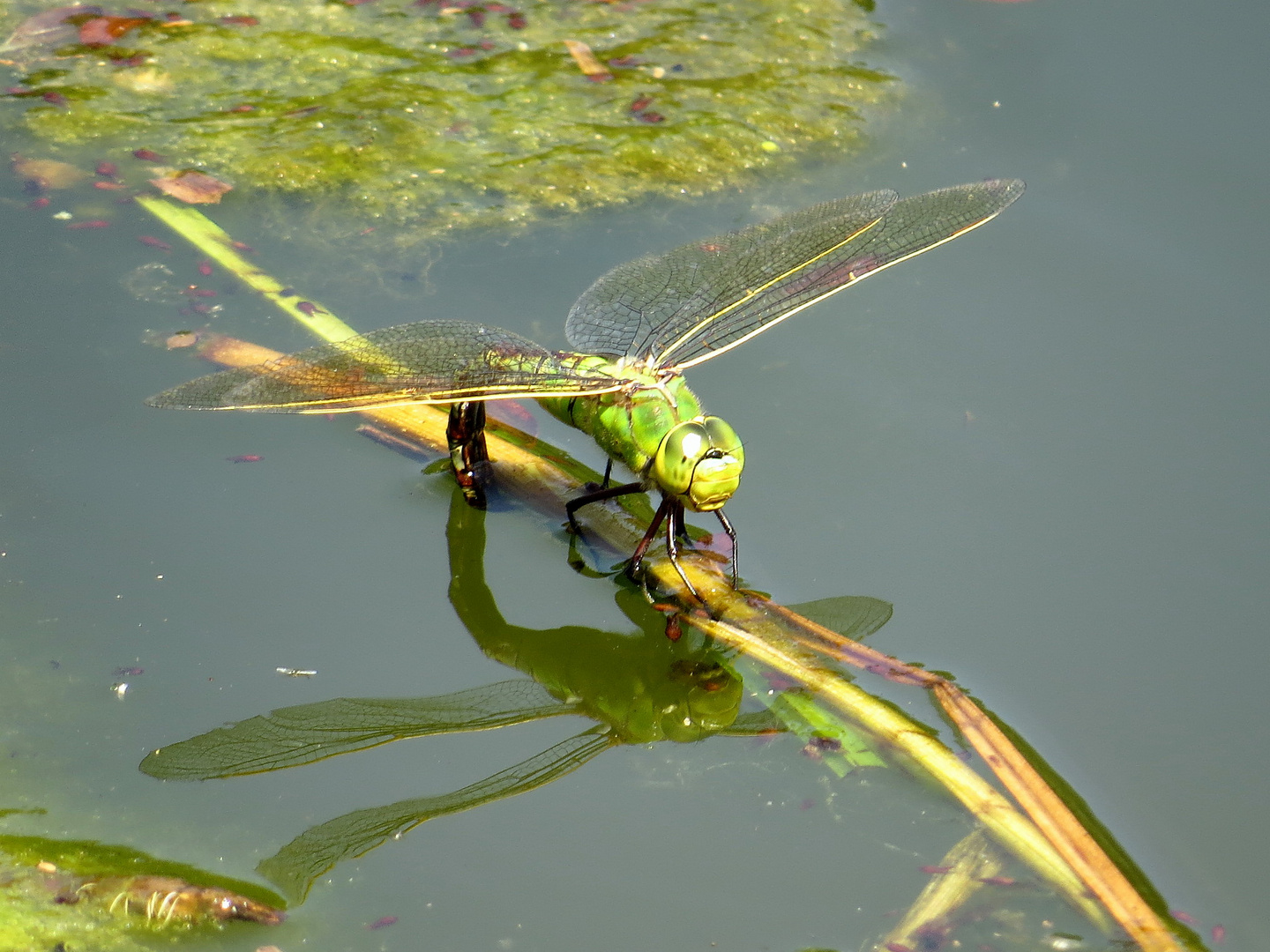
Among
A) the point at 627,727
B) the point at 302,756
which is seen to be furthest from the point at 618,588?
the point at 302,756

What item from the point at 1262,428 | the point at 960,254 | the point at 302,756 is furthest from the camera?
the point at 960,254

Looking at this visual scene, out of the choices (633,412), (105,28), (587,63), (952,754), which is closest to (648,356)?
(633,412)

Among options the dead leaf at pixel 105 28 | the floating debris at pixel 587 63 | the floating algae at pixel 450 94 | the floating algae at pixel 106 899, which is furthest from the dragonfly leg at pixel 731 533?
the dead leaf at pixel 105 28

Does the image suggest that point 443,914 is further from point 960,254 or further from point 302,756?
point 960,254

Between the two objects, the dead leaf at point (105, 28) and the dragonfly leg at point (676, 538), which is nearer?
the dragonfly leg at point (676, 538)

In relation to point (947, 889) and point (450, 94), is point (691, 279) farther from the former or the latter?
point (947, 889)

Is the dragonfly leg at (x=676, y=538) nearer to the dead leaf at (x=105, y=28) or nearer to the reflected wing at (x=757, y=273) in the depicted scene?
the reflected wing at (x=757, y=273)

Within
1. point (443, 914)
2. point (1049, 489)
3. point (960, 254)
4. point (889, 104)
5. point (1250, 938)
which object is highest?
point (889, 104)
